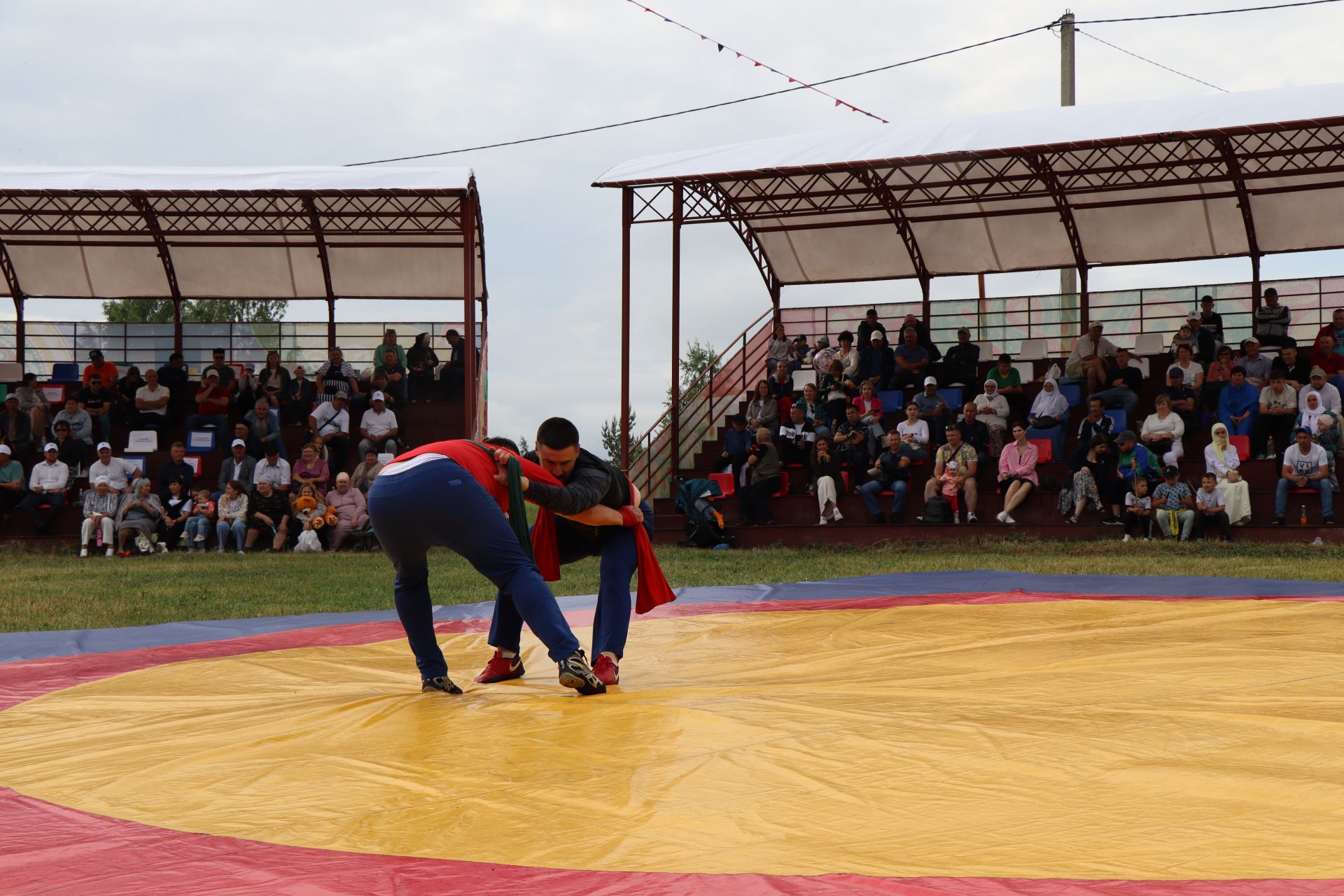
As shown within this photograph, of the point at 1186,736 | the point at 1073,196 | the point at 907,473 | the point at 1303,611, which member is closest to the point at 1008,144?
the point at 907,473

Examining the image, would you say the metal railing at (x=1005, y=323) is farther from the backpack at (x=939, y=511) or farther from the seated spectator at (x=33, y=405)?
the seated spectator at (x=33, y=405)

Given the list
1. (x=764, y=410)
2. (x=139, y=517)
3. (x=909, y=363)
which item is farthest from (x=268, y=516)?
(x=909, y=363)

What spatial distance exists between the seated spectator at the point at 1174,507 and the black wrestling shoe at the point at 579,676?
9.01 metres

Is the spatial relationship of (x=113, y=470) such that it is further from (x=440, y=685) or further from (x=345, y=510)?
(x=440, y=685)

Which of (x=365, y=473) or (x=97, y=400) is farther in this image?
(x=97, y=400)

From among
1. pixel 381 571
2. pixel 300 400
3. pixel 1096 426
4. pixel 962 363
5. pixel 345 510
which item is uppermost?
pixel 962 363

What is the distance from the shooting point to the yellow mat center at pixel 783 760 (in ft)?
7.46

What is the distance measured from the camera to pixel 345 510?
1335cm

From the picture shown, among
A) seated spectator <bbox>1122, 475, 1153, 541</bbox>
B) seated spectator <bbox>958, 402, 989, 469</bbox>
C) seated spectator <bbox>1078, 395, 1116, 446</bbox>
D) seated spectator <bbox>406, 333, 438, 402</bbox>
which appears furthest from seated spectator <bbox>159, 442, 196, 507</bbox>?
seated spectator <bbox>1122, 475, 1153, 541</bbox>

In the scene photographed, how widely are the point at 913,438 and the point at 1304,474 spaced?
12.8 feet

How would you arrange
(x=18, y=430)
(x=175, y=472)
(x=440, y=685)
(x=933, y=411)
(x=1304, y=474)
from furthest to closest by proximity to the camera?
(x=18, y=430) < (x=933, y=411) < (x=175, y=472) < (x=1304, y=474) < (x=440, y=685)

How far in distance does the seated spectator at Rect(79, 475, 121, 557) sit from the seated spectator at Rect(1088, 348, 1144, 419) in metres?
10.9

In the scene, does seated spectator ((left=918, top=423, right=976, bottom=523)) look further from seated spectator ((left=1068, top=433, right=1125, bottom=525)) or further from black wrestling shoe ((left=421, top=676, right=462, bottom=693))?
black wrestling shoe ((left=421, top=676, right=462, bottom=693))

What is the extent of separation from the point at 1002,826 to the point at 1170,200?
16416mm
